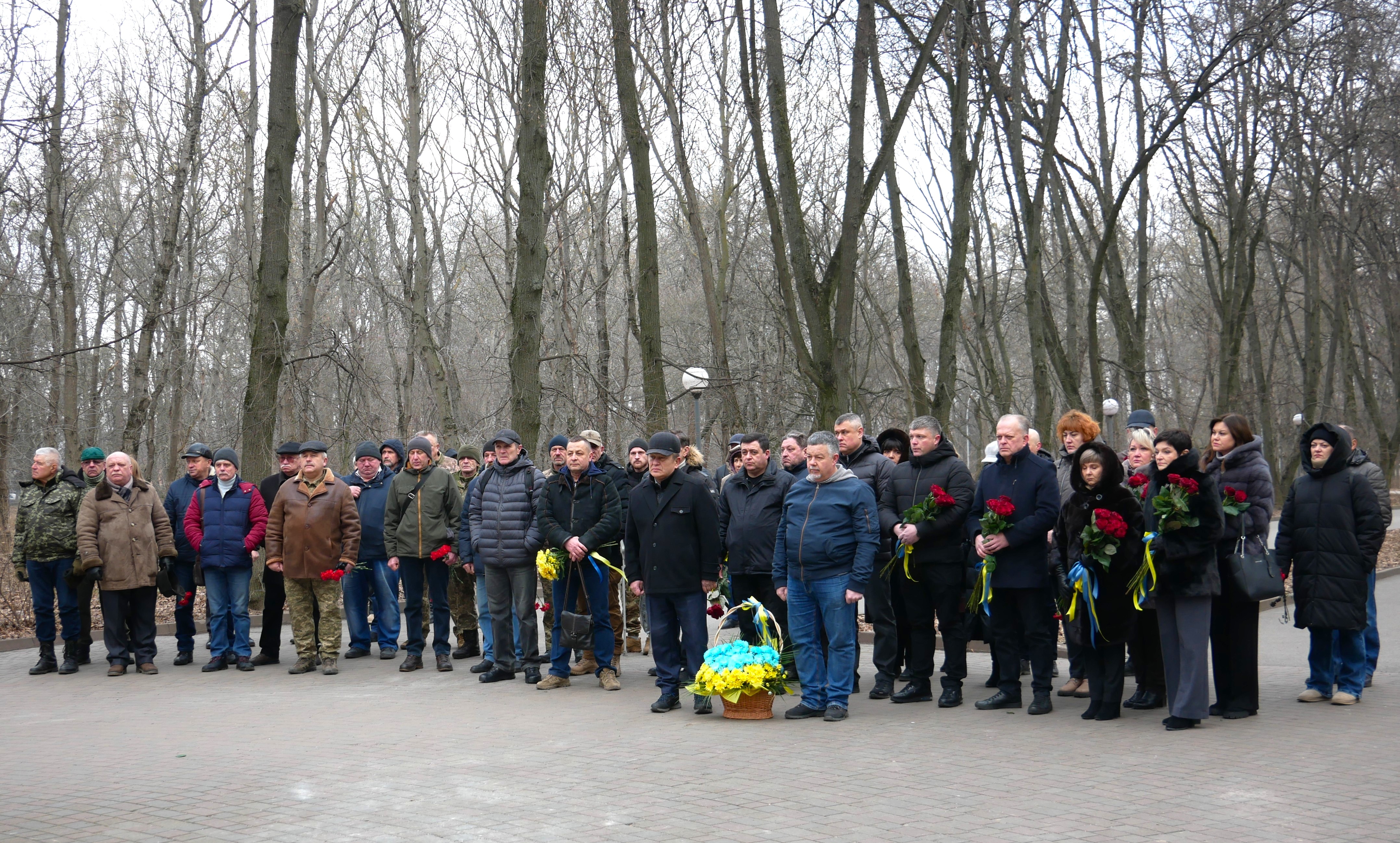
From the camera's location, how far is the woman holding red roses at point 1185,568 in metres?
7.74

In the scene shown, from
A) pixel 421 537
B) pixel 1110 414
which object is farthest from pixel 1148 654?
pixel 1110 414

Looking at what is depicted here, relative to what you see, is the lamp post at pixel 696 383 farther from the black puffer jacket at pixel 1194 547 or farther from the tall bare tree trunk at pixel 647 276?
the black puffer jacket at pixel 1194 547

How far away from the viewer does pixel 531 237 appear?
49.6 feet

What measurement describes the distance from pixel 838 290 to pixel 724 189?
16682 millimetres

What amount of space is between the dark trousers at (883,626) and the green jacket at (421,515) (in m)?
4.16

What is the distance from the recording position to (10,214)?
28094 millimetres

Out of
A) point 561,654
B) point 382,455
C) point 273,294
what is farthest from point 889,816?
point 273,294

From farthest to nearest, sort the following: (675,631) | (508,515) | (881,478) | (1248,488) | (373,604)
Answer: (373,604) → (508,515) → (881,478) → (675,631) → (1248,488)

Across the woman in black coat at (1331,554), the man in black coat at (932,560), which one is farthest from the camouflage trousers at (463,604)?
the woman in black coat at (1331,554)

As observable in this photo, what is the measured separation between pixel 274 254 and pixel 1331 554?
38.9 ft

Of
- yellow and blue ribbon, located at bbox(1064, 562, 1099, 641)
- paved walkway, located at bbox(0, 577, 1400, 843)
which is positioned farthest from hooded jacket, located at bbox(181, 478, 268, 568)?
yellow and blue ribbon, located at bbox(1064, 562, 1099, 641)

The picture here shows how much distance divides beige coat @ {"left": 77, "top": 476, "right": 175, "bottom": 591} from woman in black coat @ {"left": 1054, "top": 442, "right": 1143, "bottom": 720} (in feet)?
27.2

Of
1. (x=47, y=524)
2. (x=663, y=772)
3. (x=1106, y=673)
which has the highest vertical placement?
(x=47, y=524)

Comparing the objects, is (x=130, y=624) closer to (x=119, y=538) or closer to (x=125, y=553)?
(x=125, y=553)
